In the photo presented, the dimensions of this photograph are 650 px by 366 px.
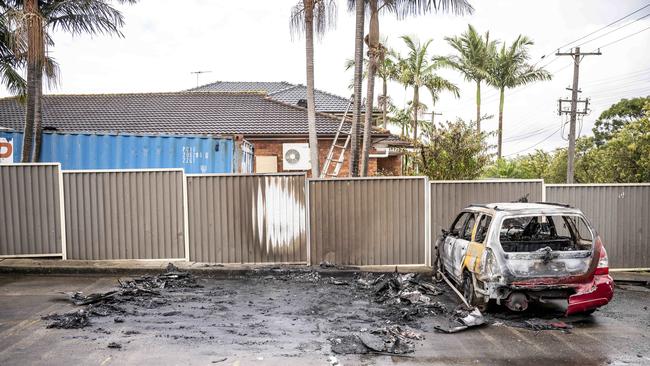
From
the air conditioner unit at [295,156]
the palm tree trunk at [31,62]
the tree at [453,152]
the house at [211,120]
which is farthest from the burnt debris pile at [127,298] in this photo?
the air conditioner unit at [295,156]

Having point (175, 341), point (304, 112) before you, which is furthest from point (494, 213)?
point (304, 112)

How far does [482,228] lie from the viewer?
7.32 m

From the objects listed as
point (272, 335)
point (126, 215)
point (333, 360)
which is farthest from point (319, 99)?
point (333, 360)

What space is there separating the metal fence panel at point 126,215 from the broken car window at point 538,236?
21.4 ft

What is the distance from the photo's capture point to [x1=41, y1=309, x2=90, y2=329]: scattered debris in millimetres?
6246

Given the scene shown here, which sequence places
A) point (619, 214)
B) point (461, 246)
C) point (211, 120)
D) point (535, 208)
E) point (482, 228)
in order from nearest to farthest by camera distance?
point (535, 208), point (482, 228), point (461, 246), point (619, 214), point (211, 120)

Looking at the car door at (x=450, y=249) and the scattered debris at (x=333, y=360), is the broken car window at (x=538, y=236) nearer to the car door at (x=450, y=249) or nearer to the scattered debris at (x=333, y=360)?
the car door at (x=450, y=249)

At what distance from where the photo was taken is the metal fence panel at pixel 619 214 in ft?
33.2

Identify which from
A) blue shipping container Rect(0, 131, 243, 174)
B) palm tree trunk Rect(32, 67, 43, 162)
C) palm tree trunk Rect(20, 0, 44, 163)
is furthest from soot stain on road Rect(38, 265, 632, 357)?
palm tree trunk Rect(20, 0, 44, 163)

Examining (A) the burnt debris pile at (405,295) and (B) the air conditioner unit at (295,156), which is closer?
(A) the burnt debris pile at (405,295)

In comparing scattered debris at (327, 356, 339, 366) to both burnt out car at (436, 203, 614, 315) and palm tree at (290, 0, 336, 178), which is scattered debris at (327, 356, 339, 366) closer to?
burnt out car at (436, 203, 614, 315)

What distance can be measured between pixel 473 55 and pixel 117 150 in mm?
31238

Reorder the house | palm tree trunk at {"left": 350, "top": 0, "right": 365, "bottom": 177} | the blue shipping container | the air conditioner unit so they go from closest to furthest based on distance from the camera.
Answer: palm tree trunk at {"left": 350, "top": 0, "right": 365, "bottom": 177}, the blue shipping container, the house, the air conditioner unit

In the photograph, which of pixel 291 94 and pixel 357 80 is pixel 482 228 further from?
pixel 291 94
